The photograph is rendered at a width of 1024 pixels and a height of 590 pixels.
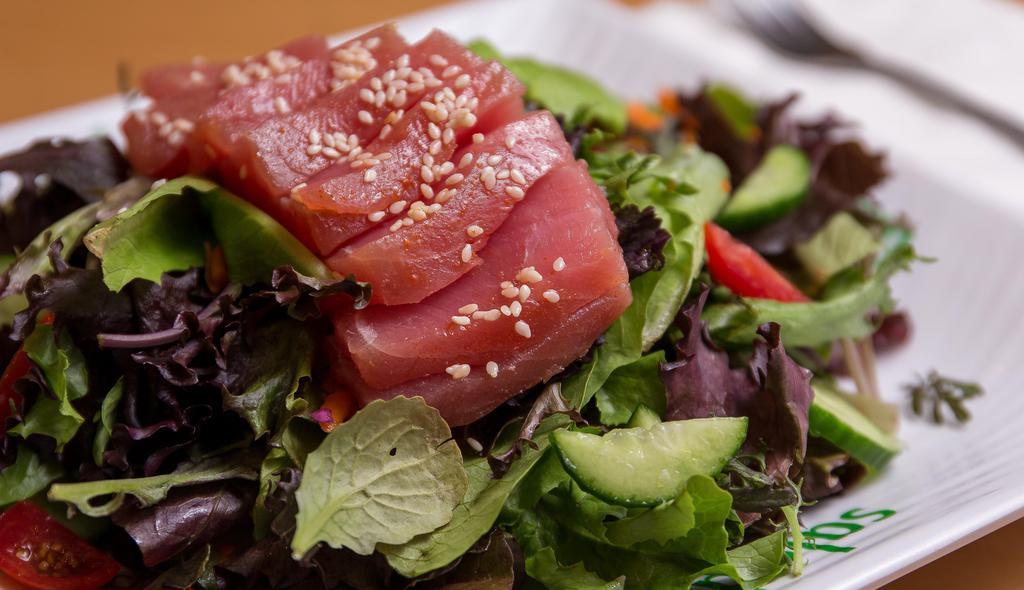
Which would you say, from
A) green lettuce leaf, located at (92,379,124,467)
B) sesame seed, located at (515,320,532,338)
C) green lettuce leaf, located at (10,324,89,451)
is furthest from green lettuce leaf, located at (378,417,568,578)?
green lettuce leaf, located at (10,324,89,451)

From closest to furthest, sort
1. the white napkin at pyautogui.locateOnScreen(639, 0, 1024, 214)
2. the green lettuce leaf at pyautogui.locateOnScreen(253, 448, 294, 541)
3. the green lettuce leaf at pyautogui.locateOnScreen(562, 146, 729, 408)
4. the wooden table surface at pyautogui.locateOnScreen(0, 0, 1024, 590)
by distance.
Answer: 1. the green lettuce leaf at pyautogui.locateOnScreen(253, 448, 294, 541)
2. the green lettuce leaf at pyautogui.locateOnScreen(562, 146, 729, 408)
3. the white napkin at pyautogui.locateOnScreen(639, 0, 1024, 214)
4. the wooden table surface at pyautogui.locateOnScreen(0, 0, 1024, 590)

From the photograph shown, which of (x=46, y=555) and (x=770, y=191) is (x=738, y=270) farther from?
(x=46, y=555)

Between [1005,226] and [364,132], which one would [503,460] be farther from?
[1005,226]

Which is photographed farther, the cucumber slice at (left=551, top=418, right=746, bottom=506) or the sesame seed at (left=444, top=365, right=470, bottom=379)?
the sesame seed at (left=444, top=365, right=470, bottom=379)

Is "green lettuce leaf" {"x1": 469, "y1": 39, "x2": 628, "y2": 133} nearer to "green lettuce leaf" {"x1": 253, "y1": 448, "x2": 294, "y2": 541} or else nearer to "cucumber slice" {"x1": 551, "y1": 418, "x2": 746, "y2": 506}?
"cucumber slice" {"x1": 551, "y1": 418, "x2": 746, "y2": 506}

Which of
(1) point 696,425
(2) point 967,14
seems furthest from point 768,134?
(2) point 967,14

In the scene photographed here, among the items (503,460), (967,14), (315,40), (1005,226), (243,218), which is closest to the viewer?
(503,460)

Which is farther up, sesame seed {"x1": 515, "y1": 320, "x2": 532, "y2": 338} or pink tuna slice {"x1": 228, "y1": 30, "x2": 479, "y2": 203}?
pink tuna slice {"x1": 228, "y1": 30, "x2": 479, "y2": 203}
